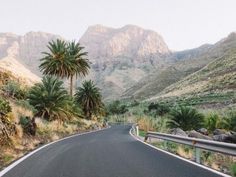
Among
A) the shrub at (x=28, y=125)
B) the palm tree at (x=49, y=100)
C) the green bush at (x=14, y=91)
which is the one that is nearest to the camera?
the shrub at (x=28, y=125)

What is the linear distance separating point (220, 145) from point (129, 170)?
2284mm

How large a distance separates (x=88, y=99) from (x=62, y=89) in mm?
29822

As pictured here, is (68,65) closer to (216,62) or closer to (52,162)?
(52,162)

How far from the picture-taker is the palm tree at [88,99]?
66.8 metres

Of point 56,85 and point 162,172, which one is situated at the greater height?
point 56,85

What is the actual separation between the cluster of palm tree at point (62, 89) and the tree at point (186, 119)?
8559 mm

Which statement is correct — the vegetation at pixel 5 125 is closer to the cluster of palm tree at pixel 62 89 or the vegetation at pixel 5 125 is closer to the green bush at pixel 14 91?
the cluster of palm tree at pixel 62 89

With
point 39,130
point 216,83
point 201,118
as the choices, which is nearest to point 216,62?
point 216,83

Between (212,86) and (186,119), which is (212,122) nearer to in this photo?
(186,119)

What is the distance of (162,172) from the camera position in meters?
10.2

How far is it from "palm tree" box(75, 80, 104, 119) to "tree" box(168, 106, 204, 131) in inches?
1271

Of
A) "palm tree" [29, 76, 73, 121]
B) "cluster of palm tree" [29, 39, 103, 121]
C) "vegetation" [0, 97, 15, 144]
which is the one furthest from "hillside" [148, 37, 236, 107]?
"vegetation" [0, 97, 15, 144]

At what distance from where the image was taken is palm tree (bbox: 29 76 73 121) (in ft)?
112

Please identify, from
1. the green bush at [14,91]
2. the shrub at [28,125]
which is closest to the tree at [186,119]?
the green bush at [14,91]
